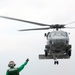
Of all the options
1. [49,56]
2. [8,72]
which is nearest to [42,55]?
[49,56]

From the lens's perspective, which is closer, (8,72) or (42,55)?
(8,72)

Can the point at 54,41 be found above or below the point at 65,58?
above

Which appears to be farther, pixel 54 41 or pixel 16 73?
pixel 54 41

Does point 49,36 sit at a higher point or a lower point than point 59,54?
higher

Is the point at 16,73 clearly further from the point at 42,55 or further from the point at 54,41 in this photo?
the point at 42,55

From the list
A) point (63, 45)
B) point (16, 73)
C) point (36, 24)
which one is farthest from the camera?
point (36, 24)

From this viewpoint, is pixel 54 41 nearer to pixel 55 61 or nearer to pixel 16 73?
pixel 55 61

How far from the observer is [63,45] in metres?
33.8

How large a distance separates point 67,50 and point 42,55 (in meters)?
4.38

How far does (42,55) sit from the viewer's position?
120ft

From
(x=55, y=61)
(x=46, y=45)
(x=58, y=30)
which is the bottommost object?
(x=55, y=61)

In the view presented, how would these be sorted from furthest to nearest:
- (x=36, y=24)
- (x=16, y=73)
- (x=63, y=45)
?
(x=36, y=24)
(x=63, y=45)
(x=16, y=73)

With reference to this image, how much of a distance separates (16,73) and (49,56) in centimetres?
2574

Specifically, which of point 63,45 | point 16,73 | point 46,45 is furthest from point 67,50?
point 16,73
